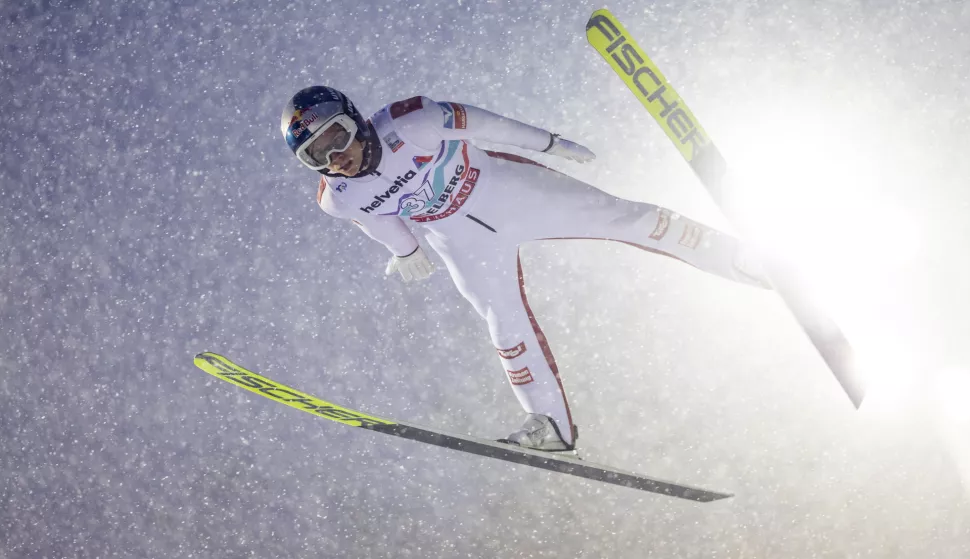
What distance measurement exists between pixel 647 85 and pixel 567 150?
397 mm

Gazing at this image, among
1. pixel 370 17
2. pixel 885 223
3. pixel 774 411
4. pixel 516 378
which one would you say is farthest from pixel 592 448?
pixel 370 17

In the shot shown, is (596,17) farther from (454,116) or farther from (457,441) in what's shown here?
(457,441)

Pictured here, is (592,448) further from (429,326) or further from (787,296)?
(787,296)

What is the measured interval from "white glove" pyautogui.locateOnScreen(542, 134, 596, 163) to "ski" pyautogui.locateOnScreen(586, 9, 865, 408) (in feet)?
0.94

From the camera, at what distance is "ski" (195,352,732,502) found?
3.02m

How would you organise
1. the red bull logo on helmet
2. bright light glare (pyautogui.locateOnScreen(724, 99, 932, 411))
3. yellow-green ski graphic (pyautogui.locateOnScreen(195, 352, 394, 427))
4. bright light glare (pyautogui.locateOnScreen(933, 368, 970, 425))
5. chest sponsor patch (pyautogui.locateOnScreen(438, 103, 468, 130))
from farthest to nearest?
1. bright light glare (pyautogui.locateOnScreen(933, 368, 970, 425))
2. bright light glare (pyautogui.locateOnScreen(724, 99, 932, 411))
3. yellow-green ski graphic (pyautogui.locateOnScreen(195, 352, 394, 427))
4. chest sponsor patch (pyautogui.locateOnScreen(438, 103, 468, 130))
5. the red bull logo on helmet

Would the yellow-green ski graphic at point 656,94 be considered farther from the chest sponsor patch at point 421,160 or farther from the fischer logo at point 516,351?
the fischer logo at point 516,351

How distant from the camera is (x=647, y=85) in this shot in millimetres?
2904

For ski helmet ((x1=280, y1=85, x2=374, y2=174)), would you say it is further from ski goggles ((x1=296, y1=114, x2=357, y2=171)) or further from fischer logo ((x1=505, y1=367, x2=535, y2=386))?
fischer logo ((x1=505, y1=367, x2=535, y2=386))

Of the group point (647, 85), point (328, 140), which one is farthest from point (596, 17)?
point (328, 140)

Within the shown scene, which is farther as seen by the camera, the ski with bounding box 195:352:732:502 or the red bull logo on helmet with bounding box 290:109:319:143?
the ski with bounding box 195:352:732:502

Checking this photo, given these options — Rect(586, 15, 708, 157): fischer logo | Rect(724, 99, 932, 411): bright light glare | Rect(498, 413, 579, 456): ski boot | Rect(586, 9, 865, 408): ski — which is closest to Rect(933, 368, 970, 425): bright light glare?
Rect(724, 99, 932, 411): bright light glare

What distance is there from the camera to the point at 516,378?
9.79ft

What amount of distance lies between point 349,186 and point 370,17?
1268 millimetres
